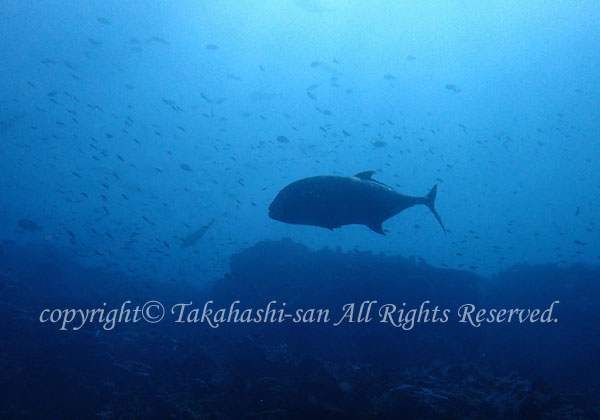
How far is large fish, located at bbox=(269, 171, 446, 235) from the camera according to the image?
573 cm

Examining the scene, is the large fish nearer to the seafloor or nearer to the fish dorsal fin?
the fish dorsal fin

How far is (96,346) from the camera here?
9375 mm

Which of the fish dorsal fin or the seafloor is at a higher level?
the fish dorsal fin

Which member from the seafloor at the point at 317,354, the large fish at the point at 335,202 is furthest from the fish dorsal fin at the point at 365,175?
the seafloor at the point at 317,354

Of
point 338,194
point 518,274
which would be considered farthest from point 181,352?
point 518,274

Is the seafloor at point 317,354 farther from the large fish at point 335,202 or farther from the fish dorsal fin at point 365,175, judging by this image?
the fish dorsal fin at point 365,175

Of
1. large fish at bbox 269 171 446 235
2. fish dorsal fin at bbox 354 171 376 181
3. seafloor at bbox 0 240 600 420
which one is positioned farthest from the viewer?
fish dorsal fin at bbox 354 171 376 181

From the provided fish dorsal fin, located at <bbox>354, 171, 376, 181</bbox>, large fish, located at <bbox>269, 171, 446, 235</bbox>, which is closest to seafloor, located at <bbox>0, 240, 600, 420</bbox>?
large fish, located at <bbox>269, 171, 446, 235</bbox>

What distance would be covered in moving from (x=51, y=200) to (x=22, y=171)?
29046mm

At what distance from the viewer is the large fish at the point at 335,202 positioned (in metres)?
5.73

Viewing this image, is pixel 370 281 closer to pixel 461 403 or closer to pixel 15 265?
pixel 461 403

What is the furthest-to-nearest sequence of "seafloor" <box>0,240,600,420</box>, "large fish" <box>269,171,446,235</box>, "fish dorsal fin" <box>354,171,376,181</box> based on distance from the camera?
"fish dorsal fin" <box>354,171,376,181</box> → "seafloor" <box>0,240,600,420</box> → "large fish" <box>269,171,446,235</box>

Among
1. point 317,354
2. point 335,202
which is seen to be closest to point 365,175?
point 335,202

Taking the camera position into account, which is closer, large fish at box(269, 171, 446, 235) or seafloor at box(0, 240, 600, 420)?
large fish at box(269, 171, 446, 235)
